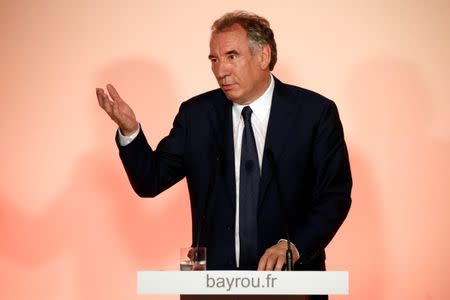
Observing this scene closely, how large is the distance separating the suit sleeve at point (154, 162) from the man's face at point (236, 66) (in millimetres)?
254

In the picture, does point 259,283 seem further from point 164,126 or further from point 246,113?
point 164,126

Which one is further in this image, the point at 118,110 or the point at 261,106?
the point at 261,106

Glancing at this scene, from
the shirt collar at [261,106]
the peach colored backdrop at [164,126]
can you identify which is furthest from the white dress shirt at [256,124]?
the peach colored backdrop at [164,126]

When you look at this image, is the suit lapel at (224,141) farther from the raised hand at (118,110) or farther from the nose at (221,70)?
the raised hand at (118,110)

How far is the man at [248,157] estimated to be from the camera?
252 cm

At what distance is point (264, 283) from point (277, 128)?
2.77 feet

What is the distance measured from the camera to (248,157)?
257 cm

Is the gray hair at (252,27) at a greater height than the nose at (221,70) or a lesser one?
greater

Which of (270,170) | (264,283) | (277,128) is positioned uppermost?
(277,128)

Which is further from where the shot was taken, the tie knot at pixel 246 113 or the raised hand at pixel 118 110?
the tie knot at pixel 246 113

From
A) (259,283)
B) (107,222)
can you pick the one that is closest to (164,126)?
(107,222)

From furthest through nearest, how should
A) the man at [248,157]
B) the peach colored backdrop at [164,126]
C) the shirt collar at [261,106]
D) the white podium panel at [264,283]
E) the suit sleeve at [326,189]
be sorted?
the peach colored backdrop at [164,126] < the shirt collar at [261,106] < the man at [248,157] < the suit sleeve at [326,189] < the white podium panel at [264,283]
